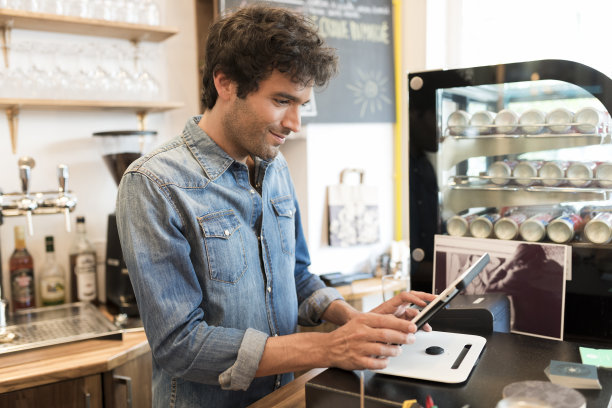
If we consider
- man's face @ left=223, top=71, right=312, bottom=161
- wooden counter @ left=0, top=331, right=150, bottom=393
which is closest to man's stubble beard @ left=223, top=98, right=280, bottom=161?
man's face @ left=223, top=71, right=312, bottom=161

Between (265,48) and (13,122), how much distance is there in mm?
1427

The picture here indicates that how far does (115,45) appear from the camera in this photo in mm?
2271

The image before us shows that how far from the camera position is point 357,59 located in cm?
273

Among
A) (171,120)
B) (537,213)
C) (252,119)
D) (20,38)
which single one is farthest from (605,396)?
(20,38)

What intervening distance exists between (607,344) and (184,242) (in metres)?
0.94

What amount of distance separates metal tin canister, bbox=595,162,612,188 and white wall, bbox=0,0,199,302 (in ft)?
5.85

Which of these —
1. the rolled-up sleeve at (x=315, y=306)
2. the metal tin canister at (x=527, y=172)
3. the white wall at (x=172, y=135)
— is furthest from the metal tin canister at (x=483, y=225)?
the white wall at (x=172, y=135)

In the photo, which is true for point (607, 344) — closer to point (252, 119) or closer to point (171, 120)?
point (252, 119)

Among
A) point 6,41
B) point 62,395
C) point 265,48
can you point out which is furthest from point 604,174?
point 6,41

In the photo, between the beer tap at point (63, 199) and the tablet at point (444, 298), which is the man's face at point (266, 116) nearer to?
the tablet at point (444, 298)

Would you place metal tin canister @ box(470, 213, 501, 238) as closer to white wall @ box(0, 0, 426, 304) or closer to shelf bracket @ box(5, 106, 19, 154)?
white wall @ box(0, 0, 426, 304)

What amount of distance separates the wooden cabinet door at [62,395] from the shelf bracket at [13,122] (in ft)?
3.31

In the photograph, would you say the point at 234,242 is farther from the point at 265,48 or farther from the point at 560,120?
the point at 560,120

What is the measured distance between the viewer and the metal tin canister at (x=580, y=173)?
129 centimetres
